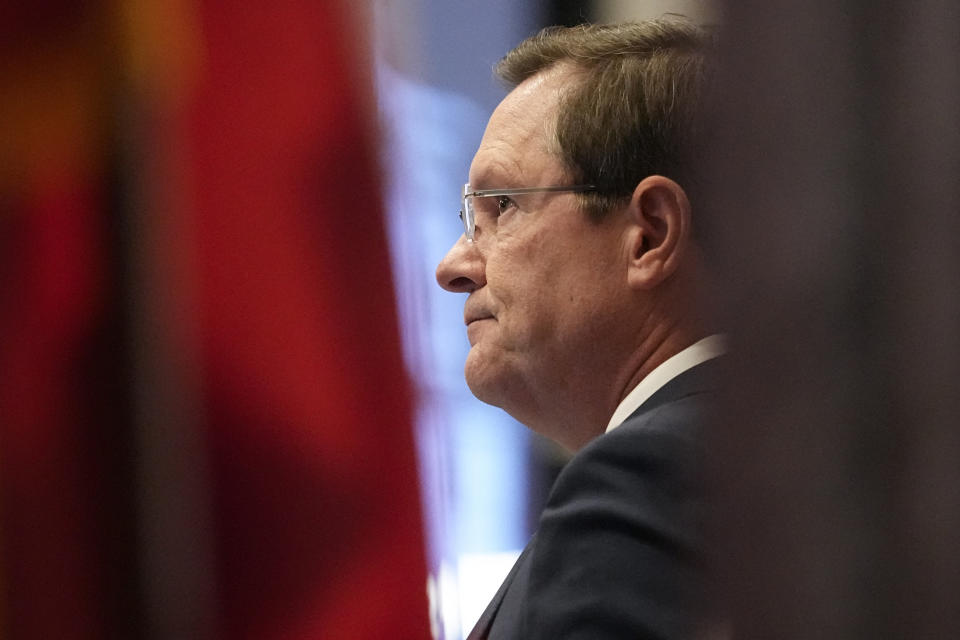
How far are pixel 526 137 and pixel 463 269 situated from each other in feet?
0.64

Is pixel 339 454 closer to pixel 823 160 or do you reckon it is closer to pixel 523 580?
pixel 523 580

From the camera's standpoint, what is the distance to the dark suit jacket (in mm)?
1026

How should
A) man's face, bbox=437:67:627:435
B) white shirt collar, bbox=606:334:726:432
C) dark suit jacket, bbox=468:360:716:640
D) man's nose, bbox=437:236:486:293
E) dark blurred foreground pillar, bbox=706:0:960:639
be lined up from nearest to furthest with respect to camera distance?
dark blurred foreground pillar, bbox=706:0:960:639
dark suit jacket, bbox=468:360:716:640
white shirt collar, bbox=606:334:726:432
man's face, bbox=437:67:627:435
man's nose, bbox=437:236:486:293

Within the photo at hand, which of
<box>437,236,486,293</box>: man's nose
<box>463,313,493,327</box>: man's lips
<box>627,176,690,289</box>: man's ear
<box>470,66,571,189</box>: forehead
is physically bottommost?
<box>463,313,493,327</box>: man's lips

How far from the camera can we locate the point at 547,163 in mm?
1556

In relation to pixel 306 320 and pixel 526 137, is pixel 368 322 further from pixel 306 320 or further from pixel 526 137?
pixel 526 137

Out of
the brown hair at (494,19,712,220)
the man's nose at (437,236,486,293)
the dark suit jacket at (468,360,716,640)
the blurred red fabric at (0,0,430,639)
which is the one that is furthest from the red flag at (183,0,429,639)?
the dark suit jacket at (468,360,716,640)

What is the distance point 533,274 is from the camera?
5.02 feet

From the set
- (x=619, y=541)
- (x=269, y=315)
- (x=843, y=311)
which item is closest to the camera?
(x=843, y=311)

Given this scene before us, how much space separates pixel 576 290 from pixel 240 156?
2.23 ft

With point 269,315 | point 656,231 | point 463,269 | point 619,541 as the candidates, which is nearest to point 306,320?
point 269,315

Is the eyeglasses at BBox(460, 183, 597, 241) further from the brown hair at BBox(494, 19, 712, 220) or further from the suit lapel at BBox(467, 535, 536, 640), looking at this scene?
the suit lapel at BBox(467, 535, 536, 640)

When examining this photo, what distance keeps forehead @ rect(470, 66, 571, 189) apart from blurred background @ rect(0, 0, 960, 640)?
1.13 feet

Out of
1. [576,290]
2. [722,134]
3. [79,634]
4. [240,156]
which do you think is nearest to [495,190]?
[576,290]
